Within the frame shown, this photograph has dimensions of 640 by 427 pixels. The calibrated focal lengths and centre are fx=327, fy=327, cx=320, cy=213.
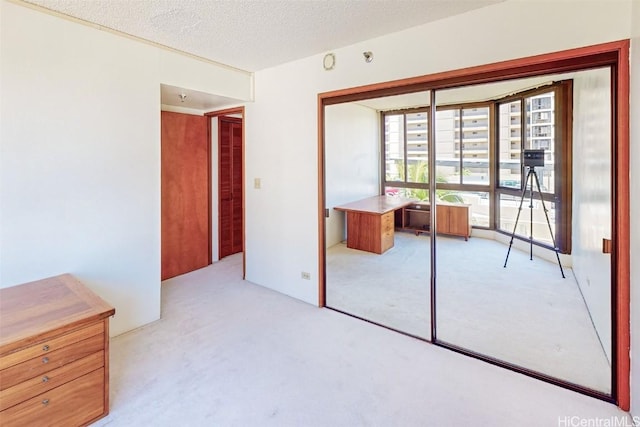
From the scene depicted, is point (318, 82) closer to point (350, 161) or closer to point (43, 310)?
point (350, 161)

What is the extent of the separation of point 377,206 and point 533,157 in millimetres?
1914

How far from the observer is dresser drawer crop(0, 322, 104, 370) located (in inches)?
58.8

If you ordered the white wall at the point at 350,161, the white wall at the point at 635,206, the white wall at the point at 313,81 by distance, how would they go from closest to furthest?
1. the white wall at the point at 635,206
2. the white wall at the point at 313,81
3. the white wall at the point at 350,161

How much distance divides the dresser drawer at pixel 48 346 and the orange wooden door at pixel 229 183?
3.07m

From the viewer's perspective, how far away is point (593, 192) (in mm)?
2615

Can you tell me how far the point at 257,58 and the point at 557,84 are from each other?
9.90 feet

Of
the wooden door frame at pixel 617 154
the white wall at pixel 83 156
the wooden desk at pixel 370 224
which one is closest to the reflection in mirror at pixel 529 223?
the wooden door frame at pixel 617 154

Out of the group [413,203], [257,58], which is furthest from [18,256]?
[413,203]

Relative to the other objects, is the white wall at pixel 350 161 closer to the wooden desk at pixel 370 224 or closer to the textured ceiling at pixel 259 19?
the wooden desk at pixel 370 224

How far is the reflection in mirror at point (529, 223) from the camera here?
7.79ft

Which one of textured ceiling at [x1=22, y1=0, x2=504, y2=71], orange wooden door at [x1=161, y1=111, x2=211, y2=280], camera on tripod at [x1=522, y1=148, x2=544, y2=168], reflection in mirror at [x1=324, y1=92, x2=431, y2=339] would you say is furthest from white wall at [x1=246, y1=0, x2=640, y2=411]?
camera on tripod at [x1=522, y1=148, x2=544, y2=168]

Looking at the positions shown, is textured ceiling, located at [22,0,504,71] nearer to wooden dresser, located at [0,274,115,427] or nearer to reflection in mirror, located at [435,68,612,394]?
reflection in mirror, located at [435,68,612,394]

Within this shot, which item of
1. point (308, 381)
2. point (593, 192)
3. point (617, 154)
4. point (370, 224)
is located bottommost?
point (308, 381)

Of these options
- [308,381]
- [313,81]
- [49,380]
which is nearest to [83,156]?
[49,380]
